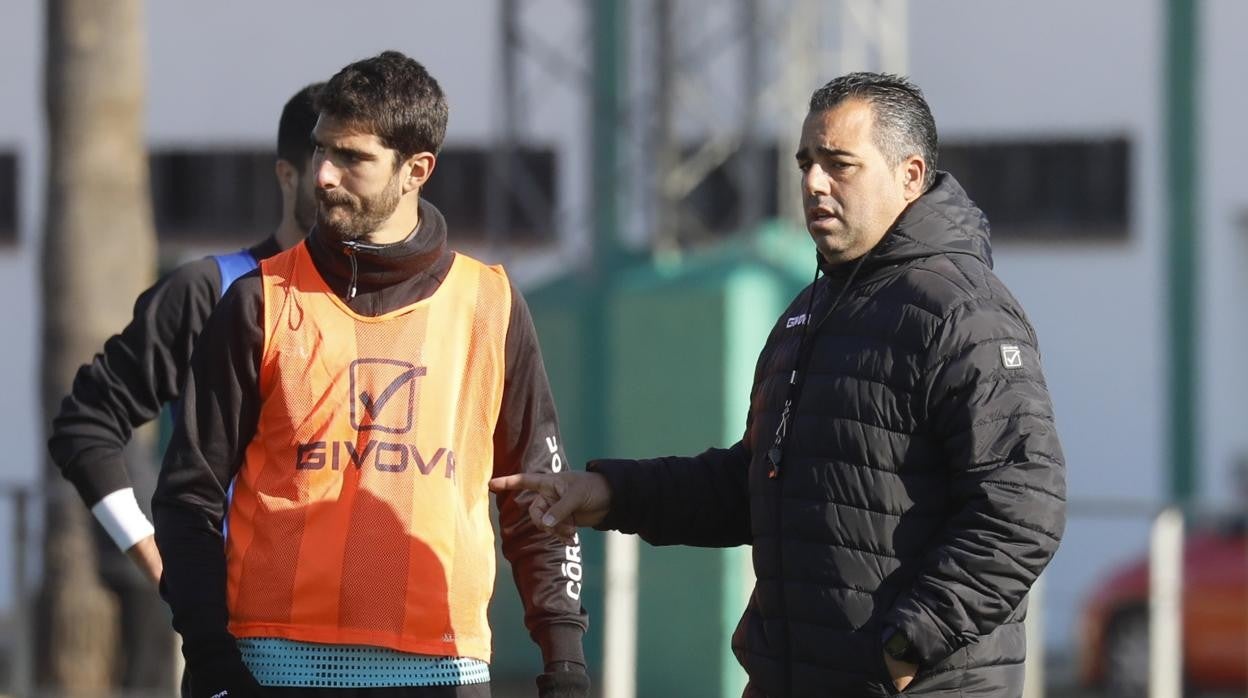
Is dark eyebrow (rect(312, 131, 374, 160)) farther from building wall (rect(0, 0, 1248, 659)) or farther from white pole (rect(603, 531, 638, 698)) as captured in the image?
building wall (rect(0, 0, 1248, 659))

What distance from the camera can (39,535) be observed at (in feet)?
32.3

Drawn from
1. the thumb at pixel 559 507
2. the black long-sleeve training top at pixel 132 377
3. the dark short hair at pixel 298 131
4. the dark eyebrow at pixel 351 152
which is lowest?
the thumb at pixel 559 507

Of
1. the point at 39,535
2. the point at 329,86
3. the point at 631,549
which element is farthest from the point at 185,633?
the point at 39,535

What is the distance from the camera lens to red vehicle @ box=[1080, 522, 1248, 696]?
10.9m

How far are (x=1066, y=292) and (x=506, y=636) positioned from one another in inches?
233

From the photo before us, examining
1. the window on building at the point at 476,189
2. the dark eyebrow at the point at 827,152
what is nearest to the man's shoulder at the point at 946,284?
the dark eyebrow at the point at 827,152

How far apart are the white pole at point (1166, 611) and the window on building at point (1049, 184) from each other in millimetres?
6214

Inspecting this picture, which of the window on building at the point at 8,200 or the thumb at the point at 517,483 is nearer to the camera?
the thumb at the point at 517,483

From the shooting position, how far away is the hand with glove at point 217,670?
3.35 metres

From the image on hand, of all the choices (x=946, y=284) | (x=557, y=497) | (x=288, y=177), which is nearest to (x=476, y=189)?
(x=288, y=177)

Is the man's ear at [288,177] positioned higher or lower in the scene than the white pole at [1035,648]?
higher

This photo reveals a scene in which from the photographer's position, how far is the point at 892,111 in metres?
3.70

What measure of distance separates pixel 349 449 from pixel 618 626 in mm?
5433

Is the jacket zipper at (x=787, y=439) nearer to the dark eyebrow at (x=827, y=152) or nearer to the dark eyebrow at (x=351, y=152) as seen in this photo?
the dark eyebrow at (x=827, y=152)
